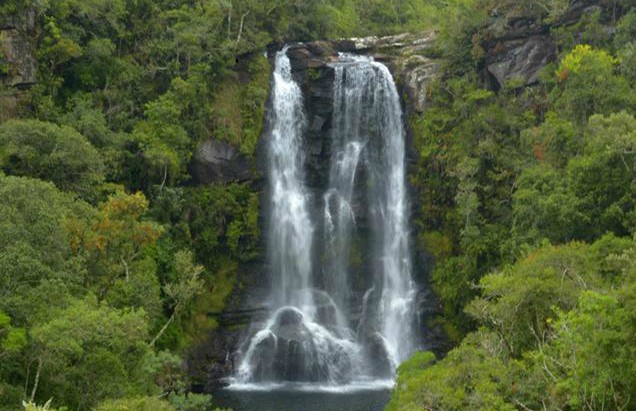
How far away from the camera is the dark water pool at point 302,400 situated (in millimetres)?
26859

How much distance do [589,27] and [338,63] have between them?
13.3m

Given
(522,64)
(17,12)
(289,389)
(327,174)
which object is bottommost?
(289,389)

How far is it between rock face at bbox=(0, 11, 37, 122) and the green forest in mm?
255

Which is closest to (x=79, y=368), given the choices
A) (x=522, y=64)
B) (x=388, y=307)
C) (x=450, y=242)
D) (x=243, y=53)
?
(x=388, y=307)

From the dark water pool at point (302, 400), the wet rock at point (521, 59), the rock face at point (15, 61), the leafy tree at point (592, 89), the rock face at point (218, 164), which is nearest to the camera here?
the dark water pool at point (302, 400)

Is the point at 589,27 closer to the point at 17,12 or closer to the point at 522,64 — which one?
the point at 522,64

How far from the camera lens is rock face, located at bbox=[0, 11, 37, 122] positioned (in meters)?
31.3

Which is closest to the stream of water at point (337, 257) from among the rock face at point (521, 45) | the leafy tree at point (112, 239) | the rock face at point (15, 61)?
the rock face at point (521, 45)

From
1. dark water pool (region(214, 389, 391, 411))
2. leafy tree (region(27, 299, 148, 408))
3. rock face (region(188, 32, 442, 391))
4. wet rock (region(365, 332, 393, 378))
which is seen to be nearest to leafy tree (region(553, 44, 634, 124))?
rock face (region(188, 32, 442, 391))

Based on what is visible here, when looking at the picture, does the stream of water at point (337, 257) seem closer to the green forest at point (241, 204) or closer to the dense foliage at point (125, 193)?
the green forest at point (241, 204)

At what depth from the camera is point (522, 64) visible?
121ft

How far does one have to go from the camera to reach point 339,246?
35.8 meters

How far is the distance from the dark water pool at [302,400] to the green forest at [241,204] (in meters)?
1.20

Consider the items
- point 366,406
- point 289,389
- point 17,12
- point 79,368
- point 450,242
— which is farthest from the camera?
point 450,242
